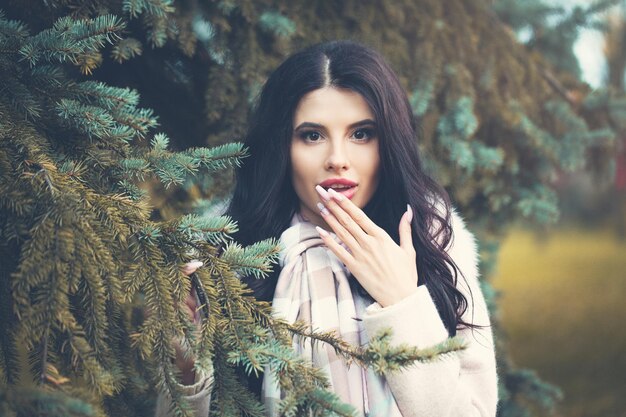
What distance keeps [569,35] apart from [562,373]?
12.6ft

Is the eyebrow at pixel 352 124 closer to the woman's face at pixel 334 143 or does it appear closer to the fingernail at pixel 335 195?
the woman's face at pixel 334 143

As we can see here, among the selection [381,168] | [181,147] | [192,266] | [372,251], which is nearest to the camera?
[192,266]

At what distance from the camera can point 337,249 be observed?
1.97 meters

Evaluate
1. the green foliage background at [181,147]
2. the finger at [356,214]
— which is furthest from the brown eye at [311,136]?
the green foliage background at [181,147]

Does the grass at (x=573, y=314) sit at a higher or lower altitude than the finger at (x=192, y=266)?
higher

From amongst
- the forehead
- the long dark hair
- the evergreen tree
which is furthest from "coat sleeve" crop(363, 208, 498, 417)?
the forehead

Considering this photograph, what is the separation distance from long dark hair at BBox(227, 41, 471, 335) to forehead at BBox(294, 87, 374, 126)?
19mm

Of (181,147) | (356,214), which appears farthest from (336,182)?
(181,147)

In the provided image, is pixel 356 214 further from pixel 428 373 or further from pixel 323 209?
pixel 428 373

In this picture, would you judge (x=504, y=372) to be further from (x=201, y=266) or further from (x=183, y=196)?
(x=201, y=266)

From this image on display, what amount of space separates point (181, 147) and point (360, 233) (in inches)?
41.2

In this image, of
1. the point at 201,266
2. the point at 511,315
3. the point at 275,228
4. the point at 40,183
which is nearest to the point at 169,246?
the point at 201,266

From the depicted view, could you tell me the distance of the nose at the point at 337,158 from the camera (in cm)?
203

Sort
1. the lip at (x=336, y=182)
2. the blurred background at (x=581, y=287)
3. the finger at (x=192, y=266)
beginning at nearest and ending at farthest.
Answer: the finger at (x=192, y=266) → the lip at (x=336, y=182) → the blurred background at (x=581, y=287)
